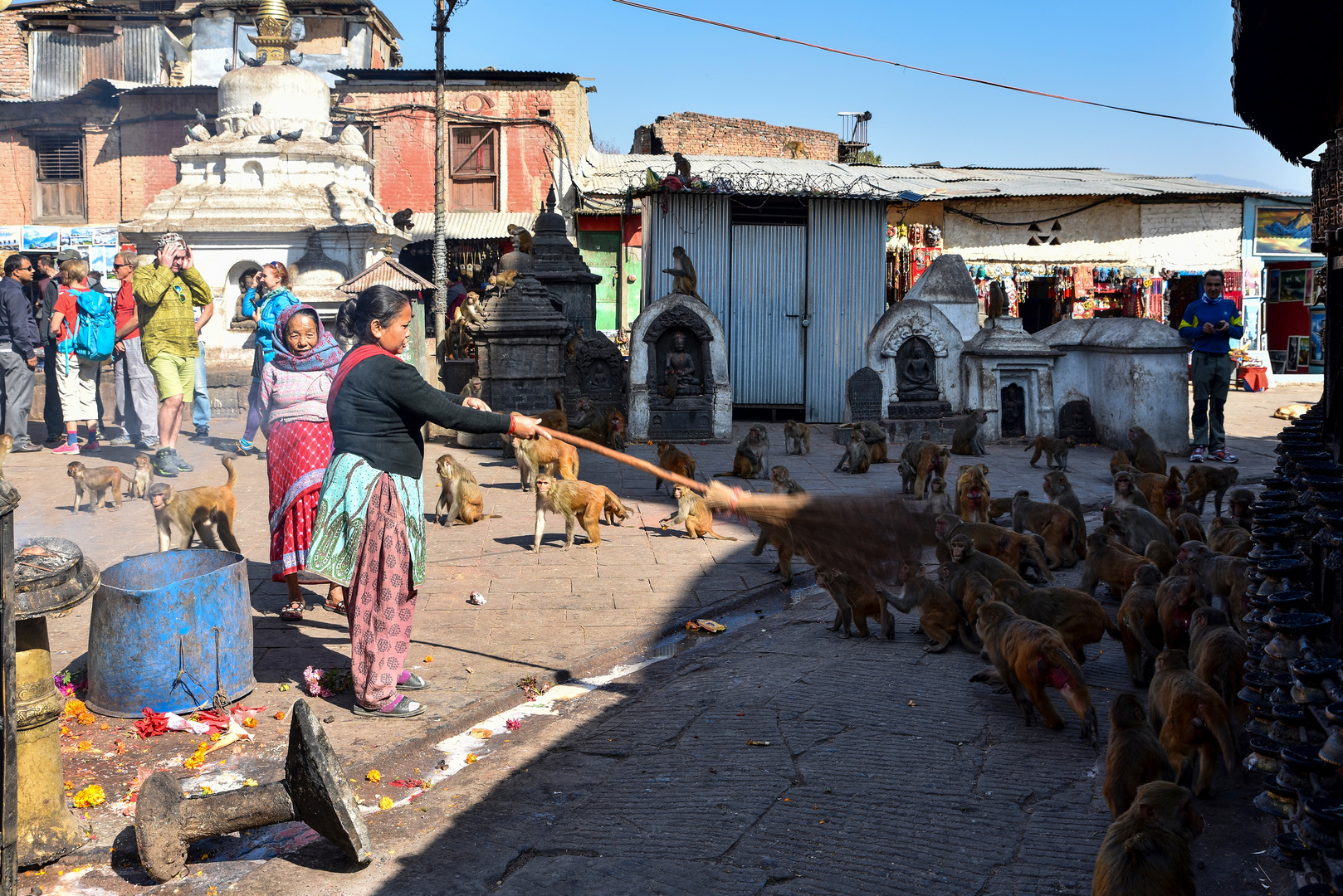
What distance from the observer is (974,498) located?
9555 mm

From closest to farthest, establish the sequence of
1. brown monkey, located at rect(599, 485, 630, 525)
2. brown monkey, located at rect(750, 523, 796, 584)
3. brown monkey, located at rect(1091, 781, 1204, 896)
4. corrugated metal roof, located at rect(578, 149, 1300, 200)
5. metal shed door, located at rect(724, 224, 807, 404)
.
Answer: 1. brown monkey, located at rect(1091, 781, 1204, 896)
2. brown monkey, located at rect(750, 523, 796, 584)
3. brown monkey, located at rect(599, 485, 630, 525)
4. metal shed door, located at rect(724, 224, 807, 404)
5. corrugated metal roof, located at rect(578, 149, 1300, 200)

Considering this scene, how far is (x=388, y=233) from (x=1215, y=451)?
41.6 feet

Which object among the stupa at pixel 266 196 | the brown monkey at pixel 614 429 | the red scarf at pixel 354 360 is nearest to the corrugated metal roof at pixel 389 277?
the stupa at pixel 266 196

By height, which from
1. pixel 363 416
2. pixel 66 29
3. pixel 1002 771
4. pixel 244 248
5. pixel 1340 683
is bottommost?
pixel 1002 771

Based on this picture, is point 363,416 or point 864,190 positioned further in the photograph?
point 864,190

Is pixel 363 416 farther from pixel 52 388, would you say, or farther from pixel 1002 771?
pixel 52 388

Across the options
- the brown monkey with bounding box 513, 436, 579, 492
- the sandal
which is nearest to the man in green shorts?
the brown monkey with bounding box 513, 436, 579, 492

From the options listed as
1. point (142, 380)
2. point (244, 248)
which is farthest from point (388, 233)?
point (142, 380)

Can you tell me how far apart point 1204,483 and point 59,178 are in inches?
1238

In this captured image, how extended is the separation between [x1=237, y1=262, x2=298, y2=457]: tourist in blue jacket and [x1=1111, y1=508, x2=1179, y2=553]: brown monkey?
8.14 m

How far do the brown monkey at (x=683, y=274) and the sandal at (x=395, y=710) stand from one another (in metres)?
11.0

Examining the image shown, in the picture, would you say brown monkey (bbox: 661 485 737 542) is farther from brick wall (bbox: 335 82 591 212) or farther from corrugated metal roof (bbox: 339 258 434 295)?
brick wall (bbox: 335 82 591 212)

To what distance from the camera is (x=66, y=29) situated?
3244 centimetres

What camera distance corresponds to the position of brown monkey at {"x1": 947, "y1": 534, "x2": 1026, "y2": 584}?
668 cm
